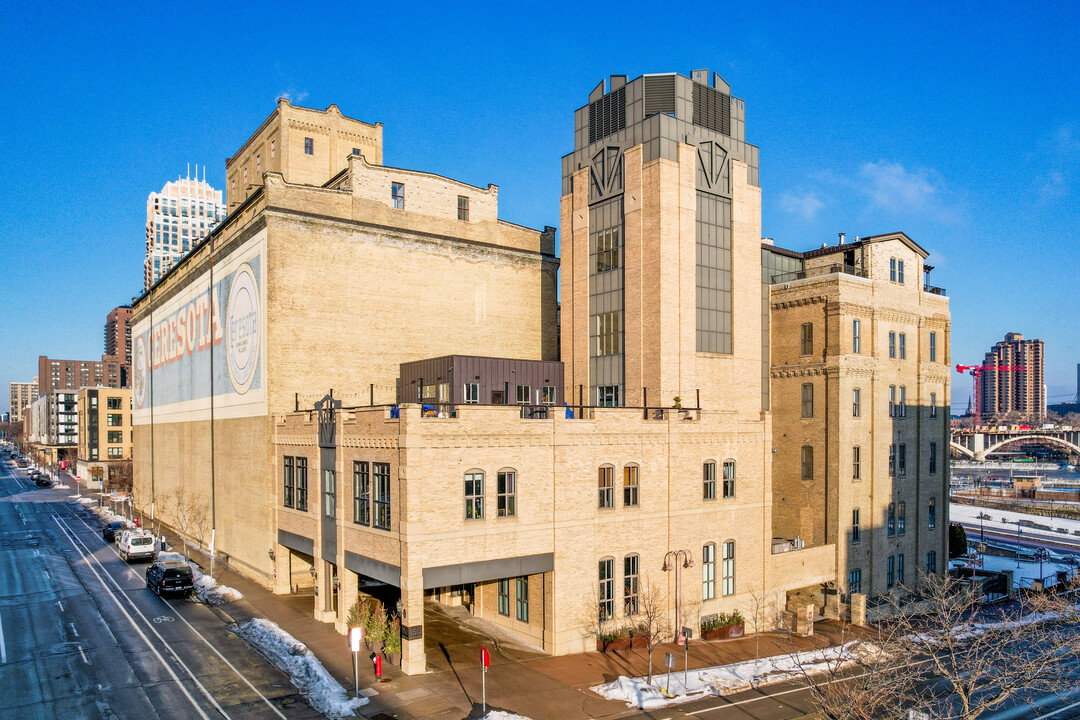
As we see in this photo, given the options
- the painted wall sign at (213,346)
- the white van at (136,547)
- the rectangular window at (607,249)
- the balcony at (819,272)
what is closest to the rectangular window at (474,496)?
the rectangular window at (607,249)

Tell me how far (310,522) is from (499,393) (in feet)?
38.9

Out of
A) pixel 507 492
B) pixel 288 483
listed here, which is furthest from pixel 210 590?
pixel 507 492

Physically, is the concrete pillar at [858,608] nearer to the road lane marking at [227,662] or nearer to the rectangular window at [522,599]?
the rectangular window at [522,599]

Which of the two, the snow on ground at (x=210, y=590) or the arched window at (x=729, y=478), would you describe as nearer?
the arched window at (x=729, y=478)

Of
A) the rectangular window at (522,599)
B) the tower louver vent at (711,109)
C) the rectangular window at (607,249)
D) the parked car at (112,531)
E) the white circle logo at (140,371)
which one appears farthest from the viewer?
the white circle logo at (140,371)

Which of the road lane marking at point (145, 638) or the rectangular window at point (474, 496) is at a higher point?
the rectangular window at point (474, 496)

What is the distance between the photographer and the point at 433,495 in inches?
1116

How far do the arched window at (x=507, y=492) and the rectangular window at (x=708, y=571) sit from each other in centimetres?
1154

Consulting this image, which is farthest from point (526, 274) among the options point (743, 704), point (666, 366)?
point (743, 704)

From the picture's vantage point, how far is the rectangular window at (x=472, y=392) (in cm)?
3869

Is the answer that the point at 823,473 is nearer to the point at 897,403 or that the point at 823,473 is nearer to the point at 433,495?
the point at 897,403

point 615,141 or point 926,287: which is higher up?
point 615,141

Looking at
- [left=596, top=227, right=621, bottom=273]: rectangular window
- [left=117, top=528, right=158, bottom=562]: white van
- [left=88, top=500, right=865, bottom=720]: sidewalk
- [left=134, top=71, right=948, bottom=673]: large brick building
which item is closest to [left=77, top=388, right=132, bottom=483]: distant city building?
[left=117, top=528, right=158, bottom=562]: white van

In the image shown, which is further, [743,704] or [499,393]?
[499,393]
